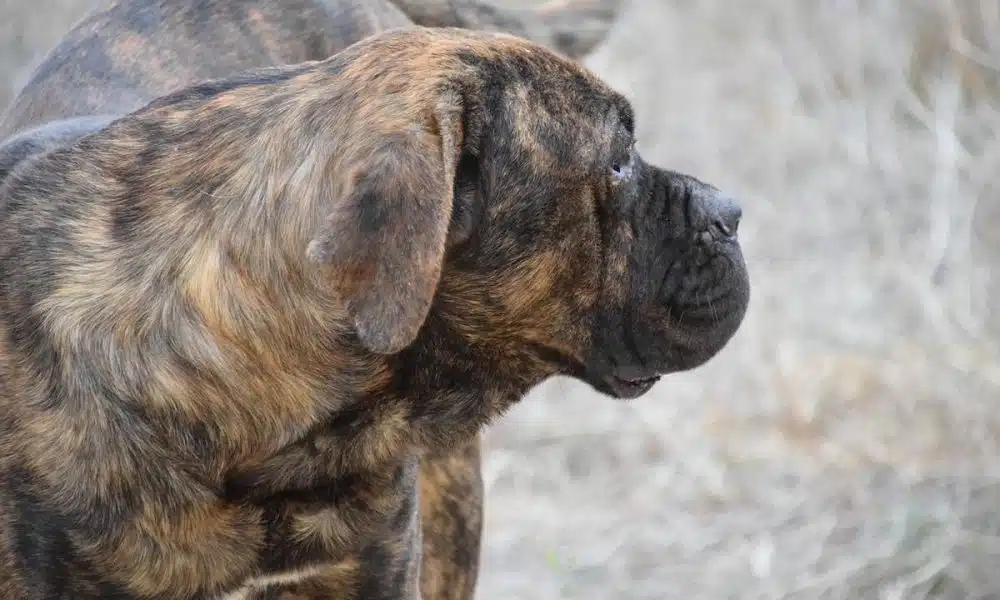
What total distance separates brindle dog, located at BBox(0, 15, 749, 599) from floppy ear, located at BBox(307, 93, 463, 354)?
0.03m

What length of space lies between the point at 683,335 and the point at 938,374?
3126mm

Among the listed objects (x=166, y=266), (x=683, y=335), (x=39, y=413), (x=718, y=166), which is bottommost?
(x=718, y=166)

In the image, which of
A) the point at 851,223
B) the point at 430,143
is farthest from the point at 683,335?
the point at 851,223

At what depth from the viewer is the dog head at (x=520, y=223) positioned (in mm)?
2463

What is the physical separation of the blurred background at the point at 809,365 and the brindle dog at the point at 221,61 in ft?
1.48

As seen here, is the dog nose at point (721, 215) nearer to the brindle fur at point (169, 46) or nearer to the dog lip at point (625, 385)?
the dog lip at point (625, 385)

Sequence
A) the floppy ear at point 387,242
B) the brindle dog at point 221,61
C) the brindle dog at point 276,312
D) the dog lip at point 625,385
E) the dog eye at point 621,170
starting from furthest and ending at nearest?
1. the brindle dog at point 221,61
2. the dog lip at point 625,385
3. the dog eye at point 621,170
4. the brindle dog at point 276,312
5. the floppy ear at point 387,242

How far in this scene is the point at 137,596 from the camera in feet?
9.24

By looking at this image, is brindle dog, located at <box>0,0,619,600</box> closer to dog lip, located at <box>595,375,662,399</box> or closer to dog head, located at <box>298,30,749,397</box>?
dog lip, located at <box>595,375,662,399</box>

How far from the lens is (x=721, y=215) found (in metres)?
3.22

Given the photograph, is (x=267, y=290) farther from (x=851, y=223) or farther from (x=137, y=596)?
(x=851, y=223)

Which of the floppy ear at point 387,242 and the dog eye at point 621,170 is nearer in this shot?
the floppy ear at point 387,242

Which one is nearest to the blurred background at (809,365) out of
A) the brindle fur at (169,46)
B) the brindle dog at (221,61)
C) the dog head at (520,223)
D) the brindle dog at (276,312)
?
the brindle dog at (221,61)

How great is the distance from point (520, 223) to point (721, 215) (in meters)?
0.56
